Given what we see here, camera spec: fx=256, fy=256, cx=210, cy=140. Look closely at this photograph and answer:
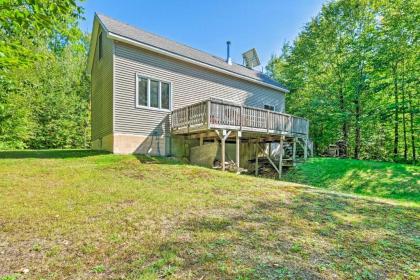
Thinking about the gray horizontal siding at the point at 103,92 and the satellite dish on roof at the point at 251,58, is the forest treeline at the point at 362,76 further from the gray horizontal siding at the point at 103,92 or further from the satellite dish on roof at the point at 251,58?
the gray horizontal siding at the point at 103,92

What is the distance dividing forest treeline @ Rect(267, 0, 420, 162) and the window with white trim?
479 inches

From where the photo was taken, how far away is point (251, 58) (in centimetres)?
2031

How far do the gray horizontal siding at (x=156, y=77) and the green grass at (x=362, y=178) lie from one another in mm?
5826

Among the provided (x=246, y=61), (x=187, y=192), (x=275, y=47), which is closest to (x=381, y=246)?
(x=187, y=192)

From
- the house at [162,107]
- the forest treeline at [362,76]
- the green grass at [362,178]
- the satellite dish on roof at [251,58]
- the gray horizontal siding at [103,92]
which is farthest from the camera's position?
the satellite dish on roof at [251,58]

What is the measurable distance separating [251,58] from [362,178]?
41.8 ft

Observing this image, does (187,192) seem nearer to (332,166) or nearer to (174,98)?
(174,98)

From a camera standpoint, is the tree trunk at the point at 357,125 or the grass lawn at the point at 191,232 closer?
the grass lawn at the point at 191,232

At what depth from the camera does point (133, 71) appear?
10812 mm

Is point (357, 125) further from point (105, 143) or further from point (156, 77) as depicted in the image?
point (105, 143)

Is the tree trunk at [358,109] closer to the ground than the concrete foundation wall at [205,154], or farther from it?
farther from it

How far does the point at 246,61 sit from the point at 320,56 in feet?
18.8

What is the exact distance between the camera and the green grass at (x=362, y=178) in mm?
9742

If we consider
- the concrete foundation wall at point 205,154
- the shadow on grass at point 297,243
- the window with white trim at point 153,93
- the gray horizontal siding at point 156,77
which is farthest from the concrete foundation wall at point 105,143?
the shadow on grass at point 297,243
